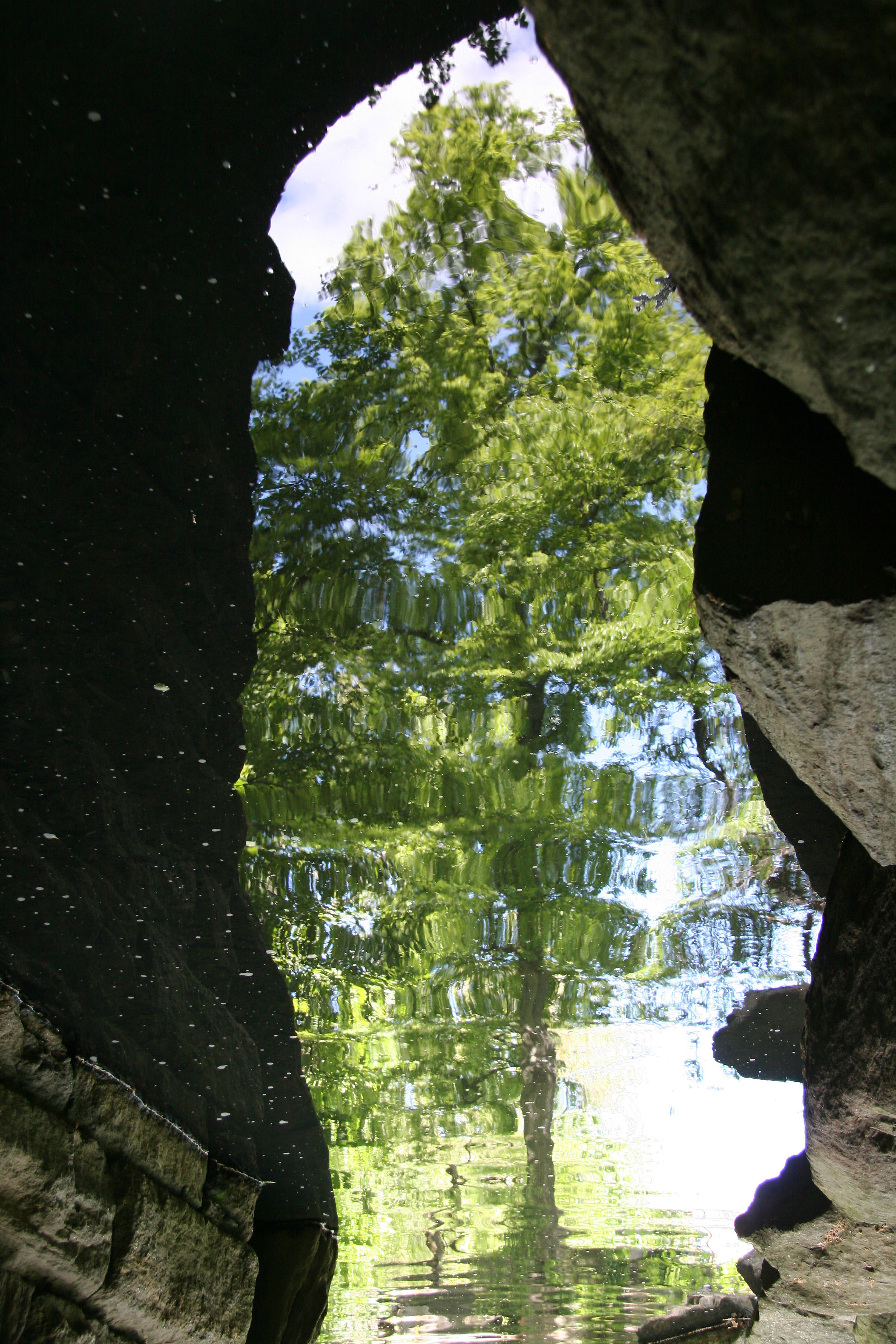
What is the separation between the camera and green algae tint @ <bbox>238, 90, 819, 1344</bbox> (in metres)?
4.08

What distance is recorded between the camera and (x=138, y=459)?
11.0ft

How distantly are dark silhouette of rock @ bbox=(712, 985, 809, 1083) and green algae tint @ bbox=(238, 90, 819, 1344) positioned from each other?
14 centimetres

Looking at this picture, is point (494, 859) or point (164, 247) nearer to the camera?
point (164, 247)

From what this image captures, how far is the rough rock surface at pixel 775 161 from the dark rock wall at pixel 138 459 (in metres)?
2.16

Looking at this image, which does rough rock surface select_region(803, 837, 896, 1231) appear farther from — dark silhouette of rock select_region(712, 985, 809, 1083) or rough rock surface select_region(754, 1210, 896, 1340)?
dark silhouette of rock select_region(712, 985, 809, 1083)

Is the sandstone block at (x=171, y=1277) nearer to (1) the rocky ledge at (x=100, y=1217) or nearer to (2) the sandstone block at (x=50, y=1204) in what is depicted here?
(1) the rocky ledge at (x=100, y=1217)

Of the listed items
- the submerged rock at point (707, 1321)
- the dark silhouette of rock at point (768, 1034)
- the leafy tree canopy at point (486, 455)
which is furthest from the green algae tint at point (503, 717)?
the submerged rock at point (707, 1321)

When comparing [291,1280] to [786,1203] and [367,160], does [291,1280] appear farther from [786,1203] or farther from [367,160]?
[367,160]

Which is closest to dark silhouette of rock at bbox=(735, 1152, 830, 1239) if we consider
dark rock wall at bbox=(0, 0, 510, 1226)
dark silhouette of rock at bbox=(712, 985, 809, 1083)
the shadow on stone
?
dark silhouette of rock at bbox=(712, 985, 809, 1083)

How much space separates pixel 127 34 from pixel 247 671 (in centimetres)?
255

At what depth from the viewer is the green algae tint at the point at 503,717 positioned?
4.08m

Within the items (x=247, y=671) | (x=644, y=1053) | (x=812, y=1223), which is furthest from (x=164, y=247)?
(x=644, y=1053)

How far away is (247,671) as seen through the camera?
434 cm

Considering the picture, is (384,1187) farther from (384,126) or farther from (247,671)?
(384,126)
